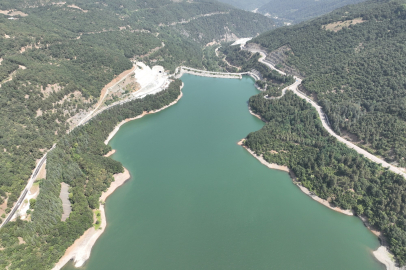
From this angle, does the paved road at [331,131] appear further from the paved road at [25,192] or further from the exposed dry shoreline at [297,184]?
the paved road at [25,192]

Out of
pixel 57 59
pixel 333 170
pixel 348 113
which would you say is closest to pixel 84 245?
pixel 333 170

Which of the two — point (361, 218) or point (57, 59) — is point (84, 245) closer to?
point (361, 218)

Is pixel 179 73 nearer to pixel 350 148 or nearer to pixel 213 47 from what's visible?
pixel 213 47

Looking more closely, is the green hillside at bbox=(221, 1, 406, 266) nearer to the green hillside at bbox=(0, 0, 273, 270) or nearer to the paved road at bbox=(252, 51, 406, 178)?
the paved road at bbox=(252, 51, 406, 178)

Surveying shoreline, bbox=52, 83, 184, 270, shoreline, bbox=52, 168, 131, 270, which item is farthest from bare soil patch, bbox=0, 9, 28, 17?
shoreline, bbox=52, 168, 131, 270

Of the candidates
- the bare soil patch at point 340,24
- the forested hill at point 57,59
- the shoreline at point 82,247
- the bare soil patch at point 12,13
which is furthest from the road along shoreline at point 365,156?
the bare soil patch at point 12,13

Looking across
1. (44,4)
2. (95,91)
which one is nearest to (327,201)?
(95,91)
